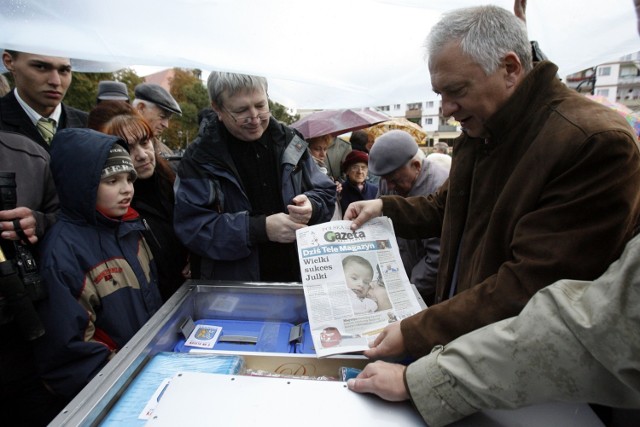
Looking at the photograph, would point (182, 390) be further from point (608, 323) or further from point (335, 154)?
point (335, 154)

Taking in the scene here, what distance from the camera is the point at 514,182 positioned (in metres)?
1.06

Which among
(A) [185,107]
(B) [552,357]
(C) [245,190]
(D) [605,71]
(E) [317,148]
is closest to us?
(B) [552,357]

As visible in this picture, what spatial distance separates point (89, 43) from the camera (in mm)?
1402

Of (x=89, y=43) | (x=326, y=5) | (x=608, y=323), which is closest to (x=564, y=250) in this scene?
(x=608, y=323)

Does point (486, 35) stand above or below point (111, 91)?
below

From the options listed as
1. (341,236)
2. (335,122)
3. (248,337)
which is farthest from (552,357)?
(335,122)

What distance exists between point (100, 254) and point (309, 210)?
93cm

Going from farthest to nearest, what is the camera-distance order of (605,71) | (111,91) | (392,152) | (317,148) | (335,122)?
(605,71) < (335,122) < (317,148) < (111,91) < (392,152)

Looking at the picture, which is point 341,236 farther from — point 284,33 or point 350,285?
point 284,33

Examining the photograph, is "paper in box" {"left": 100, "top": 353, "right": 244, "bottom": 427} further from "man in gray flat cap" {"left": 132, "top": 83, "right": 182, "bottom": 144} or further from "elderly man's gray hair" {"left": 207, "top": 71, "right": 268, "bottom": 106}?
"man in gray flat cap" {"left": 132, "top": 83, "right": 182, "bottom": 144}

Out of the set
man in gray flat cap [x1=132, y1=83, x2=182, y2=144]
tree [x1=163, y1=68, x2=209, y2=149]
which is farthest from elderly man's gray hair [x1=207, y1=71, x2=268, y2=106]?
tree [x1=163, y1=68, x2=209, y2=149]

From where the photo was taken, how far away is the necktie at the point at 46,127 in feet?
7.93

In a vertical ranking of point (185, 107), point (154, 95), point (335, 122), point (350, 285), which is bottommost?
point (350, 285)

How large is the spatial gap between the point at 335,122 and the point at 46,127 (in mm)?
3166
